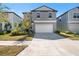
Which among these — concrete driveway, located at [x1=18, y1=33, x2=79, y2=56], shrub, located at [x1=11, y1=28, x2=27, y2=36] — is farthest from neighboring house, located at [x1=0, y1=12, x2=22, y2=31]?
concrete driveway, located at [x1=18, y1=33, x2=79, y2=56]

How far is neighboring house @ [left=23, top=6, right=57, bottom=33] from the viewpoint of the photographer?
2289cm

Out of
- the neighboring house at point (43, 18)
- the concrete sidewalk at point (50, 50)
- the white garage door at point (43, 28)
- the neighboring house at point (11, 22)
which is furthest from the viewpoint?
the neighboring house at point (43, 18)

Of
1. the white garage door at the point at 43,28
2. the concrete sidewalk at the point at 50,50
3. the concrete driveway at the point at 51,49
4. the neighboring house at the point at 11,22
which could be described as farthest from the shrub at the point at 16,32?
the concrete sidewalk at the point at 50,50

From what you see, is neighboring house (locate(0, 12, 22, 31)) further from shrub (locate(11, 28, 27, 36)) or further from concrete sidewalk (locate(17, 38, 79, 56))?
concrete sidewalk (locate(17, 38, 79, 56))

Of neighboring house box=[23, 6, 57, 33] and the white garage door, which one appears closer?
the white garage door

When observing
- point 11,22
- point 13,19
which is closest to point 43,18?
point 13,19

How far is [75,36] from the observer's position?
773 inches

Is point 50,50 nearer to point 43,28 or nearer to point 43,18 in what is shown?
point 43,28

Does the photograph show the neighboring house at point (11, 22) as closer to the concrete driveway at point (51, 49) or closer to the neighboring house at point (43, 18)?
the concrete driveway at point (51, 49)

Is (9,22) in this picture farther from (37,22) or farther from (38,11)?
(38,11)

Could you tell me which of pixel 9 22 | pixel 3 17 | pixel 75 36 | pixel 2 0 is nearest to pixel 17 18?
pixel 9 22

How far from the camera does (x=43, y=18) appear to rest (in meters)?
27.9

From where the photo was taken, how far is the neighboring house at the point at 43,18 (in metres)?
22.9

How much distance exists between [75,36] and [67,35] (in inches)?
32.5
